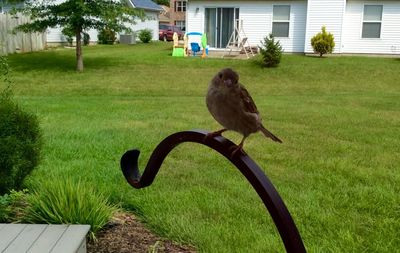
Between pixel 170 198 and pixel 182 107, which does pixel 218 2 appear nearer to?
pixel 182 107

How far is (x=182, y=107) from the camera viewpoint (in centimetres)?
994

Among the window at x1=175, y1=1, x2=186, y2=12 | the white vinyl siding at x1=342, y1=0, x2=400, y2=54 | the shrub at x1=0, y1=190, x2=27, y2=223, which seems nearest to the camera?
the shrub at x1=0, y1=190, x2=27, y2=223

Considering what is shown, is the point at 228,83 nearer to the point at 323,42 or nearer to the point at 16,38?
the point at 323,42

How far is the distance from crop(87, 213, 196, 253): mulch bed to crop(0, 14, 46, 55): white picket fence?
66.1ft

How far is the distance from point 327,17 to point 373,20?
7.78 feet

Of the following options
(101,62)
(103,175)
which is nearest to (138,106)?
(103,175)

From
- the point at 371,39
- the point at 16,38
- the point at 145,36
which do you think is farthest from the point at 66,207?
the point at 145,36

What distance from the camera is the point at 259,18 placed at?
2322 centimetres

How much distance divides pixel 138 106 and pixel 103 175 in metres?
5.39

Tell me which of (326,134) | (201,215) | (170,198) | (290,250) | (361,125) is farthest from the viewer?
(361,125)

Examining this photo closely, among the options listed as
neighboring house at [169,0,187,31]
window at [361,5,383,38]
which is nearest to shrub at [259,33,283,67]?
window at [361,5,383,38]

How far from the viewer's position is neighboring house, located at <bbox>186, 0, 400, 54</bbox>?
21.9 m

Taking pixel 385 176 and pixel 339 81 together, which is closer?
pixel 385 176

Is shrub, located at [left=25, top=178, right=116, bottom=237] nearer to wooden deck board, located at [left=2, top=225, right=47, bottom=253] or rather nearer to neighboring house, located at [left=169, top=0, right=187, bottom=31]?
A: wooden deck board, located at [left=2, top=225, right=47, bottom=253]
